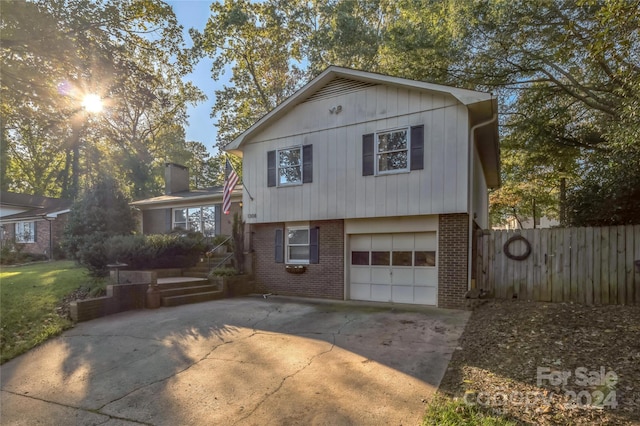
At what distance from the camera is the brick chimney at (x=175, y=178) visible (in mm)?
19281

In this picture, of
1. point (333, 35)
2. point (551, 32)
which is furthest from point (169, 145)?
point (551, 32)

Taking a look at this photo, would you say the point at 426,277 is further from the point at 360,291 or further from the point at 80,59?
the point at 80,59

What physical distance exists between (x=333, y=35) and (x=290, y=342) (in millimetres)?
17523

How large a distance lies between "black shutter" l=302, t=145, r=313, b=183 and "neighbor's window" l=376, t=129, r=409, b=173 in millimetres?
2213

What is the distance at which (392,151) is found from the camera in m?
9.44

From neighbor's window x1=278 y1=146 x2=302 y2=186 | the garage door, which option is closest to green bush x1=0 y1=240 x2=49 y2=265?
neighbor's window x1=278 y1=146 x2=302 y2=186

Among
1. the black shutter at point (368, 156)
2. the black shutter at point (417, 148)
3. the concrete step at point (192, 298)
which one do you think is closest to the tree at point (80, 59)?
the concrete step at point (192, 298)

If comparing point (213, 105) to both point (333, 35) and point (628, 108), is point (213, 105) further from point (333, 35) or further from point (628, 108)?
point (628, 108)

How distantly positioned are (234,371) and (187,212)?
13447 mm

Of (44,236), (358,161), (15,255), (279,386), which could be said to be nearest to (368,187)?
(358,161)

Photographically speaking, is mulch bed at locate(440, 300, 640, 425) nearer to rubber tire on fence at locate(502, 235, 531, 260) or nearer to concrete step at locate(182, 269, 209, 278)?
rubber tire on fence at locate(502, 235, 531, 260)

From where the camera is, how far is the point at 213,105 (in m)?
22.5

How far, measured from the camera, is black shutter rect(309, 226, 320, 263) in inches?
418

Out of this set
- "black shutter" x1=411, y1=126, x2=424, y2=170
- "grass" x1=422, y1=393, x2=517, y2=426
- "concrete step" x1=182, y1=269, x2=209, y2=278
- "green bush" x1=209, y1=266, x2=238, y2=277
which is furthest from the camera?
"concrete step" x1=182, y1=269, x2=209, y2=278
